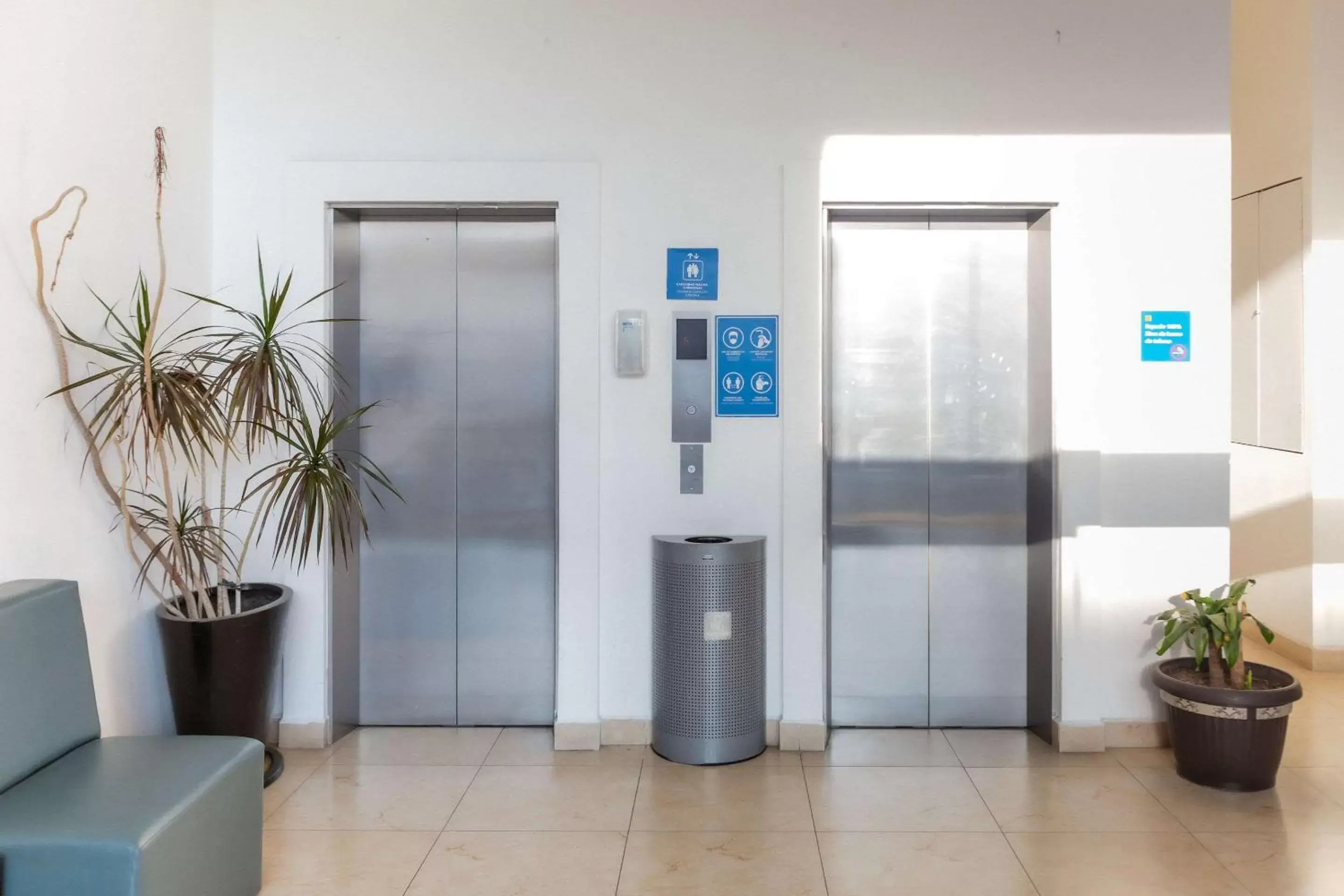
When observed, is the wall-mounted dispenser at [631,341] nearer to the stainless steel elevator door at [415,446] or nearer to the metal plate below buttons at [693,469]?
the metal plate below buttons at [693,469]

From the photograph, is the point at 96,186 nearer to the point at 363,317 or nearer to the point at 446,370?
the point at 363,317

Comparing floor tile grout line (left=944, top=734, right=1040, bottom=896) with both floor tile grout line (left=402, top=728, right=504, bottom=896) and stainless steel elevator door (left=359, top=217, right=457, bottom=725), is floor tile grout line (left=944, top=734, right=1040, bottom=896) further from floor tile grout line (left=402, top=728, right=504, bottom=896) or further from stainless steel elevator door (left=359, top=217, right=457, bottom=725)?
stainless steel elevator door (left=359, top=217, right=457, bottom=725)

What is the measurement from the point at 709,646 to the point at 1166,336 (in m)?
2.54

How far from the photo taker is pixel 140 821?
2584mm

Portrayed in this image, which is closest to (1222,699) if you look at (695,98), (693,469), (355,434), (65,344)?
(693,469)

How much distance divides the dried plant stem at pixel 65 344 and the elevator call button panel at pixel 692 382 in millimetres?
2231

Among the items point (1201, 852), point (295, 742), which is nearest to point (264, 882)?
point (295, 742)

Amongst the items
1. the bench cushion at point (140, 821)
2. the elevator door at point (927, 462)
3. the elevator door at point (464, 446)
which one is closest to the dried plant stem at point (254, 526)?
the elevator door at point (464, 446)

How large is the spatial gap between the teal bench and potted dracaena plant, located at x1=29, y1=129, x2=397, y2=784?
627 millimetres

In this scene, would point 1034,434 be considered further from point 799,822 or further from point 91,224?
point 91,224

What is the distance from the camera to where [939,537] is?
16.0 ft

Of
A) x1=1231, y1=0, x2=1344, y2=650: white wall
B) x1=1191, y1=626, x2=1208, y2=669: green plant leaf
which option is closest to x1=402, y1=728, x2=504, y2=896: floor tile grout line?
x1=1191, y1=626, x2=1208, y2=669: green plant leaf

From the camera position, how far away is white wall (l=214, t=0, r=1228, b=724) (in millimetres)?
4570

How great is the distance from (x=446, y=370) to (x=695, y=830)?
8.05 feet
